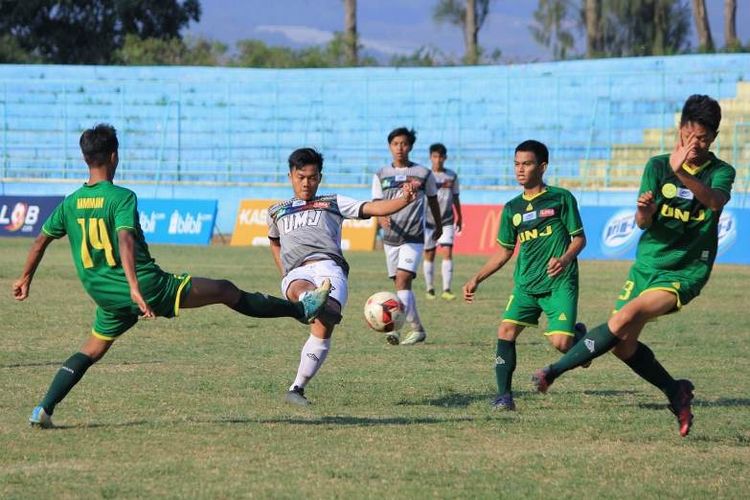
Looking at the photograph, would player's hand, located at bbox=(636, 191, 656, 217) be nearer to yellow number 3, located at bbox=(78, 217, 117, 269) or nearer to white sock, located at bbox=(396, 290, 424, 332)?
yellow number 3, located at bbox=(78, 217, 117, 269)

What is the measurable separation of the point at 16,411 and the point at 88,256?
5.08 feet

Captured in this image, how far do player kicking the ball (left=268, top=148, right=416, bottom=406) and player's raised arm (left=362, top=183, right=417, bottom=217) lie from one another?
0.01 metres

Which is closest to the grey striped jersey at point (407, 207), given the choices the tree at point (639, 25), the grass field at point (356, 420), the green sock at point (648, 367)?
the grass field at point (356, 420)

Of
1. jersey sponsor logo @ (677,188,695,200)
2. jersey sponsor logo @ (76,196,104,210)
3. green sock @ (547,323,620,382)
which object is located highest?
jersey sponsor logo @ (677,188,695,200)

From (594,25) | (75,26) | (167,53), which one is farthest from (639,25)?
(75,26)

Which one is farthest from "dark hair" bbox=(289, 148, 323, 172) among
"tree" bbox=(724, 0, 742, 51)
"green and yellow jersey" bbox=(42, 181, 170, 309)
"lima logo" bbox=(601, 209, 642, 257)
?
"tree" bbox=(724, 0, 742, 51)

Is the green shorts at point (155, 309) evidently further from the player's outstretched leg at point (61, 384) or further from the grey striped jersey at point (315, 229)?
the grey striped jersey at point (315, 229)

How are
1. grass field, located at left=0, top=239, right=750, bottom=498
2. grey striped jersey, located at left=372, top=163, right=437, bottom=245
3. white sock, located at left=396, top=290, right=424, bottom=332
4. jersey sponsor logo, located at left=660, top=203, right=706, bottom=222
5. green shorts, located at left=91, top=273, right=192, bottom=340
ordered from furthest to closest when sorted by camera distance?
1. grey striped jersey, located at left=372, top=163, right=437, bottom=245
2. white sock, located at left=396, top=290, right=424, bottom=332
3. jersey sponsor logo, located at left=660, top=203, right=706, bottom=222
4. green shorts, located at left=91, top=273, right=192, bottom=340
5. grass field, located at left=0, top=239, right=750, bottom=498

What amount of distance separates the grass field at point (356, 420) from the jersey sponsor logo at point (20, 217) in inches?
731

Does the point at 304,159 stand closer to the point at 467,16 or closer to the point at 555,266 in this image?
Answer: the point at 555,266

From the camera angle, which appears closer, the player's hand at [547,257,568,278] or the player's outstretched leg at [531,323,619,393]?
the player's outstretched leg at [531,323,619,393]

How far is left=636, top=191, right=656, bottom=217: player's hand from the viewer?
7.51 m

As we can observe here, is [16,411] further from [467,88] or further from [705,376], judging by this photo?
[467,88]

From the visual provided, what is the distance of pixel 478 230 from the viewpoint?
1144 inches
